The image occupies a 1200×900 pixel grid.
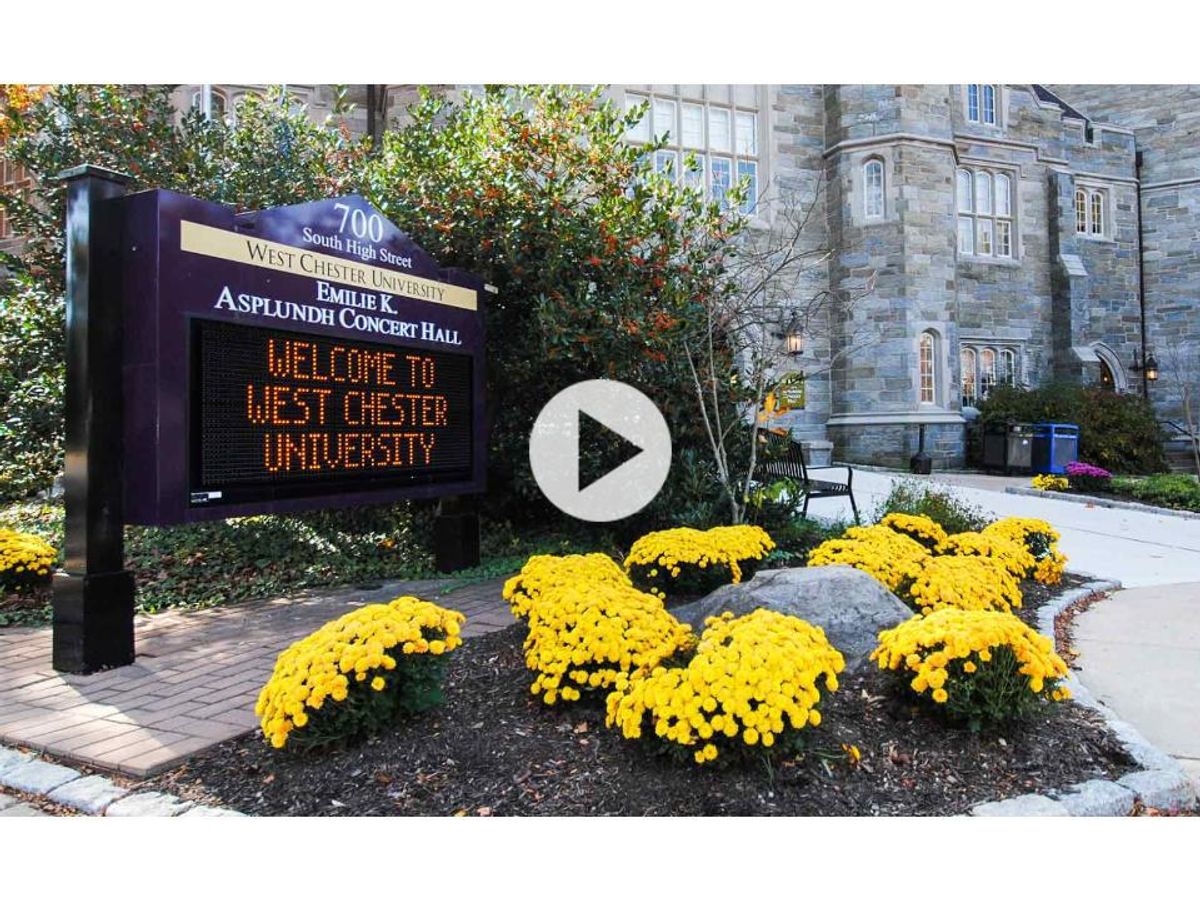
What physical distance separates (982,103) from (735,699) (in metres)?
20.5

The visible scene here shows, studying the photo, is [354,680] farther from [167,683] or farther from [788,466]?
[788,466]

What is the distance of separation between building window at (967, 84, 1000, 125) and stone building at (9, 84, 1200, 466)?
5 cm

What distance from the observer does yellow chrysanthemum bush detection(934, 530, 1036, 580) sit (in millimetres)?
5613

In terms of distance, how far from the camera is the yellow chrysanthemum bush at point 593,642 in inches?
124

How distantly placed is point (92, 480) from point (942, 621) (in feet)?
13.2

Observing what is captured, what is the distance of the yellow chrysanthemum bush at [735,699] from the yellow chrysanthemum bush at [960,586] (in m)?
1.79

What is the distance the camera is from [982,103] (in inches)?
746

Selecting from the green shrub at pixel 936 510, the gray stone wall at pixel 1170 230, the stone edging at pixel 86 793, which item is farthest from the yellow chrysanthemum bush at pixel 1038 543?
the gray stone wall at pixel 1170 230

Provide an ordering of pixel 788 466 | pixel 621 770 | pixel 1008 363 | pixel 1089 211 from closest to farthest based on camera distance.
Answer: pixel 621 770
pixel 788 466
pixel 1008 363
pixel 1089 211

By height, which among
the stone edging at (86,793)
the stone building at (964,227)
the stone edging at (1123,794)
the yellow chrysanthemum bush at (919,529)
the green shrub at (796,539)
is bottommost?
the stone edging at (86,793)

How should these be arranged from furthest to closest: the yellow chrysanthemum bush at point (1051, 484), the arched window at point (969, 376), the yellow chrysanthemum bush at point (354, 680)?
1. the arched window at point (969, 376)
2. the yellow chrysanthemum bush at point (1051, 484)
3. the yellow chrysanthemum bush at point (354, 680)

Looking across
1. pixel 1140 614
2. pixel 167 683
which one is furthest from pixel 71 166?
pixel 1140 614

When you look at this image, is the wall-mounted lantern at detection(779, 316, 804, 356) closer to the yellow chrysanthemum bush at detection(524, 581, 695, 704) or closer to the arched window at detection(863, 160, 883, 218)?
the yellow chrysanthemum bush at detection(524, 581, 695, 704)

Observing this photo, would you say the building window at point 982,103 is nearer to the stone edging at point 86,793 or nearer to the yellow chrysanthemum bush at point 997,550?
the yellow chrysanthemum bush at point 997,550
